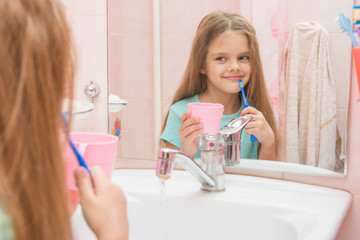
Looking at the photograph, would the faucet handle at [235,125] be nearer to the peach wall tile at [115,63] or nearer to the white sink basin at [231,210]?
the white sink basin at [231,210]

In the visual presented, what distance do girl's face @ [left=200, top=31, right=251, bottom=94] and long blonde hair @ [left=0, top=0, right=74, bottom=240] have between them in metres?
0.58

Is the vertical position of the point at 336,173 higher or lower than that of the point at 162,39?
lower

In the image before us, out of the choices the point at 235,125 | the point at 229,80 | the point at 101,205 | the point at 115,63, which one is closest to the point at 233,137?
the point at 235,125

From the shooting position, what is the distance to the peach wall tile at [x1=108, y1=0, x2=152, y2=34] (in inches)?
44.1

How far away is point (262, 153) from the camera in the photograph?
105 centimetres

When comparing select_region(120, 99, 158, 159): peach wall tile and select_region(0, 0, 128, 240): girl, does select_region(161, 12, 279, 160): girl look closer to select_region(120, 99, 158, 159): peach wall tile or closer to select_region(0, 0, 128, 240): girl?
select_region(120, 99, 158, 159): peach wall tile

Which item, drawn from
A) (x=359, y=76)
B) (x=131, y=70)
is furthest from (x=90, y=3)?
(x=359, y=76)

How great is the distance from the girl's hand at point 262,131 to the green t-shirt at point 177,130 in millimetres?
17

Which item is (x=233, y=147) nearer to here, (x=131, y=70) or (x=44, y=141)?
(x=131, y=70)

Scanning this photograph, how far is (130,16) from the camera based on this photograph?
1.14 m

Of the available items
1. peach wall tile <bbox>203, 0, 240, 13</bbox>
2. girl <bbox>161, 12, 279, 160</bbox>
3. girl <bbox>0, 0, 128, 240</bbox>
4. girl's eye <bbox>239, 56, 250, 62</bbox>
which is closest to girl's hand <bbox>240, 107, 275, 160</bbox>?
girl <bbox>161, 12, 279, 160</bbox>

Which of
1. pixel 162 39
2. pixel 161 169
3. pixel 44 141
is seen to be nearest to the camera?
pixel 44 141

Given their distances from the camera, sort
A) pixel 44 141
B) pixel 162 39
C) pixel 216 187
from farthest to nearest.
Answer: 1. pixel 162 39
2. pixel 216 187
3. pixel 44 141

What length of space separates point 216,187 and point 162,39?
0.38 metres
